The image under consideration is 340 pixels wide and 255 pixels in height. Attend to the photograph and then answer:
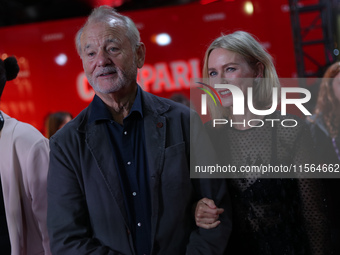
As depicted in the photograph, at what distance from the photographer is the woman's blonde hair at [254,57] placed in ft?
5.53

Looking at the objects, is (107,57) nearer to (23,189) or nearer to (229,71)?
(229,71)

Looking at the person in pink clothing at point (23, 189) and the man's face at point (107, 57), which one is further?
the person in pink clothing at point (23, 189)

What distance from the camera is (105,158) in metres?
1.53

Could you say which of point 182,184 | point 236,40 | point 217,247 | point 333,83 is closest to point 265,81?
point 236,40

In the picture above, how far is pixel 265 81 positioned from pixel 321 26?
146 inches

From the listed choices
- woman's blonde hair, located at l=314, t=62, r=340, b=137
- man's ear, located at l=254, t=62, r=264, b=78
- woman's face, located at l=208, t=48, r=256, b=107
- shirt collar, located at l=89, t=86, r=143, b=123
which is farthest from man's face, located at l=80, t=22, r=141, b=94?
woman's blonde hair, located at l=314, t=62, r=340, b=137

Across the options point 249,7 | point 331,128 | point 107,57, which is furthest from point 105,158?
point 249,7

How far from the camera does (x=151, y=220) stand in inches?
58.6

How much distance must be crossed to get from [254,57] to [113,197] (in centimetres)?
82

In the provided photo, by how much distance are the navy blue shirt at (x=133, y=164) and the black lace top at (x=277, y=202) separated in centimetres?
36

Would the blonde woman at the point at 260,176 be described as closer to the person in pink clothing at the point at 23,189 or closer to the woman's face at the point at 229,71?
the woman's face at the point at 229,71

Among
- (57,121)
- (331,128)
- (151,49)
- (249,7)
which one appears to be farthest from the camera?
(151,49)

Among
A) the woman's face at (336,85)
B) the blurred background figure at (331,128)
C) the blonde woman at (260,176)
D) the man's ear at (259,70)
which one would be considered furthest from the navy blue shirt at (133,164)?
the woman's face at (336,85)

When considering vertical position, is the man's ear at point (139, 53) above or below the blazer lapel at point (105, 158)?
above
